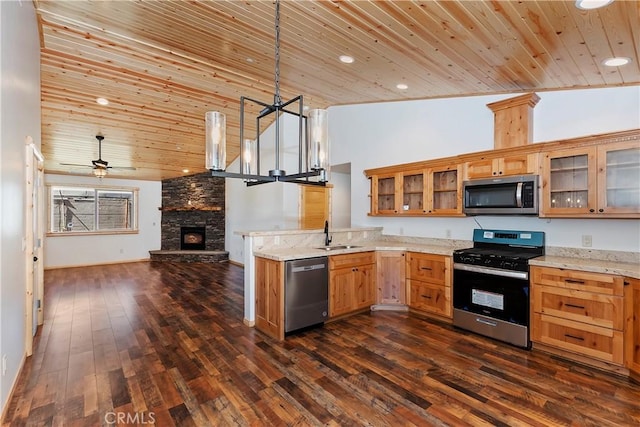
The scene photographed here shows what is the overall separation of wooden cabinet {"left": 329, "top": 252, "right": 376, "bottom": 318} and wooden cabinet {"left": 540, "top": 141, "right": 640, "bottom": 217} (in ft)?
6.78

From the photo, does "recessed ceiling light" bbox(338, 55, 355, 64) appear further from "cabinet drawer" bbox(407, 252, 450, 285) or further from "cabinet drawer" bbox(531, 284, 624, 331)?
"cabinet drawer" bbox(531, 284, 624, 331)

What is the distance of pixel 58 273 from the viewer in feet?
23.4

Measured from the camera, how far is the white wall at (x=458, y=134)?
303 cm

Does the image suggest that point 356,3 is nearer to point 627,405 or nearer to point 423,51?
point 423,51

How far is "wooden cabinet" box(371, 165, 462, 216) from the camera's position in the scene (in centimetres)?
407

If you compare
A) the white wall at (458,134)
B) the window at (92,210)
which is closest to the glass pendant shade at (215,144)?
the white wall at (458,134)

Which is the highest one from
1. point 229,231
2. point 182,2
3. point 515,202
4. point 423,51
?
point 182,2

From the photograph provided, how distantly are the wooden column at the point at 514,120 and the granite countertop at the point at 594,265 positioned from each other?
4.47 ft

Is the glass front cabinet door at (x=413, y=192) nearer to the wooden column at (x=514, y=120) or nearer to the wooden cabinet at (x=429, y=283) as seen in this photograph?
the wooden cabinet at (x=429, y=283)

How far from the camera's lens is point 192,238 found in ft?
29.6

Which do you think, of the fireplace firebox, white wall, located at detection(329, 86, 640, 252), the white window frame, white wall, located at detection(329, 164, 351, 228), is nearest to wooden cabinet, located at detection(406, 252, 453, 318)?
white wall, located at detection(329, 86, 640, 252)

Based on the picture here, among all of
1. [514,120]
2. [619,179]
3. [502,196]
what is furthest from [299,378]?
[514,120]

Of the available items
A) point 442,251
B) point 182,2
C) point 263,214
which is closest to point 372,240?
point 442,251

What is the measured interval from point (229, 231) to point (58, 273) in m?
3.95
